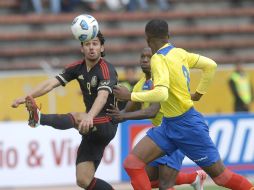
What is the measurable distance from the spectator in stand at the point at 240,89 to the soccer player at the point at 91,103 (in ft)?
28.3

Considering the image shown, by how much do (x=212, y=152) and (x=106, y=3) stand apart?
41.2ft

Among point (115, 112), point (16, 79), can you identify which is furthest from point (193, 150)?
point (16, 79)

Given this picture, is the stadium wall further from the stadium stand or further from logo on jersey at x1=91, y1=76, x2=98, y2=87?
the stadium stand

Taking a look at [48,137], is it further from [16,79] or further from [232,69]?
[232,69]

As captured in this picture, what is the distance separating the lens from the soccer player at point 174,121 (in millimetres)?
8055

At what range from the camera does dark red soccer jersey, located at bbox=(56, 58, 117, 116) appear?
8.58 meters

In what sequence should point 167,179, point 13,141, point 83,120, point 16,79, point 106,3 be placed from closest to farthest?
point 83,120, point 167,179, point 13,141, point 16,79, point 106,3

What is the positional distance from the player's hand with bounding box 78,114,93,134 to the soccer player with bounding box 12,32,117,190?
0.22 m

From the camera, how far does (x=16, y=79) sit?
55.5 ft

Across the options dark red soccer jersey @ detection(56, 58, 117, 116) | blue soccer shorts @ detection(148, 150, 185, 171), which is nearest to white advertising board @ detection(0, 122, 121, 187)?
blue soccer shorts @ detection(148, 150, 185, 171)

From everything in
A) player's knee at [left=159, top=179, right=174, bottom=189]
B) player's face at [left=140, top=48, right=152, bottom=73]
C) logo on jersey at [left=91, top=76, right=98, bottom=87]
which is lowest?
player's knee at [left=159, top=179, right=174, bottom=189]

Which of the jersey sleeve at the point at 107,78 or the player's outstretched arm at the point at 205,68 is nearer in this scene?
the jersey sleeve at the point at 107,78

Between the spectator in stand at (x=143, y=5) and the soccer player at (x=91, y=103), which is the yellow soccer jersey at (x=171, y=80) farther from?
the spectator in stand at (x=143, y=5)

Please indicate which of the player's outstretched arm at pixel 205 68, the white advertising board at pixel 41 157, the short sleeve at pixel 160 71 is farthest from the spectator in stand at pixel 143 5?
the short sleeve at pixel 160 71
